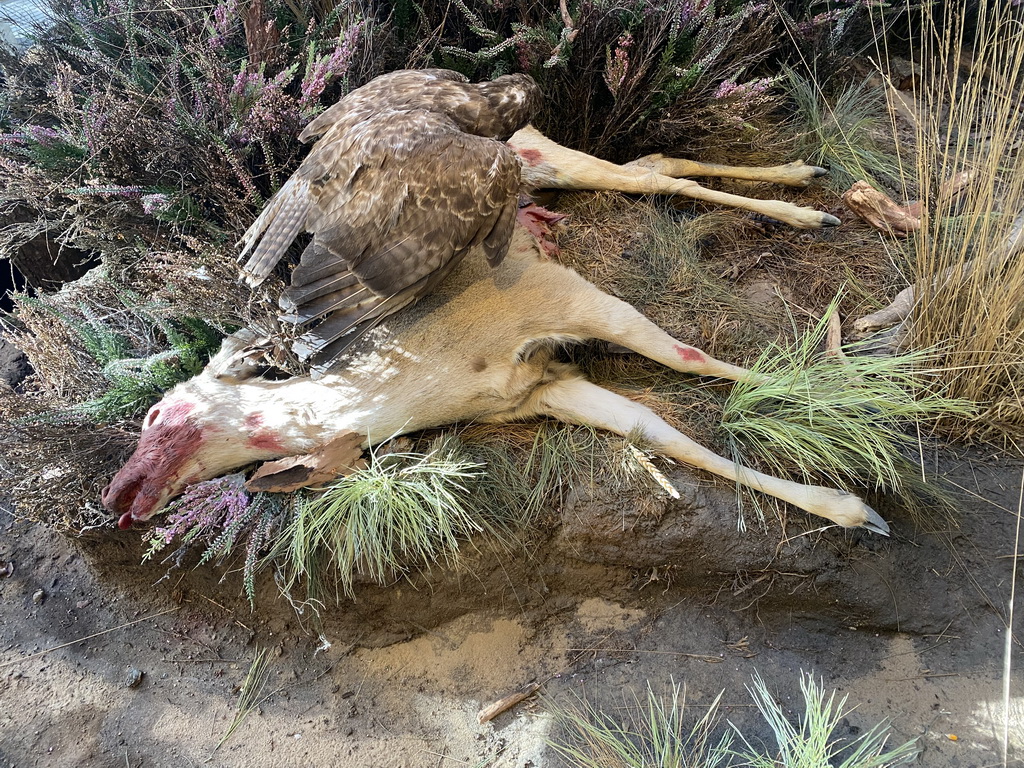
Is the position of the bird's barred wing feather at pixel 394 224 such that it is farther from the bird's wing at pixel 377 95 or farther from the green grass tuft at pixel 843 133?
the green grass tuft at pixel 843 133

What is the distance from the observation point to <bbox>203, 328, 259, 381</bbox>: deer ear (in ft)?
8.27

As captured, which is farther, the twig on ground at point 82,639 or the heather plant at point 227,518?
the twig on ground at point 82,639

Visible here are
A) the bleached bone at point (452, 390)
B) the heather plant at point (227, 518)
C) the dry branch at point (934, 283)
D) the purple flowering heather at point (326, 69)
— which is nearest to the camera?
the bleached bone at point (452, 390)

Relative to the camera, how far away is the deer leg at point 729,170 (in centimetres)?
324

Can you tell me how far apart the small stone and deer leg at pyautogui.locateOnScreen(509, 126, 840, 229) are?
2.48 metres

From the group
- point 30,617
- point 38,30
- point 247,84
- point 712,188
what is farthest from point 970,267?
point 38,30

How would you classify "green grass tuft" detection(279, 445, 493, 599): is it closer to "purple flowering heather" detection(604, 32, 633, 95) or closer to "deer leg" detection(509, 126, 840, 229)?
"deer leg" detection(509, 126, 840, 229)

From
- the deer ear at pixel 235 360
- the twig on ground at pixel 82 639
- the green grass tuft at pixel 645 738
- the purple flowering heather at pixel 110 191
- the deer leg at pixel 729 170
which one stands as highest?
the purple flowering heather at pixel 110 191

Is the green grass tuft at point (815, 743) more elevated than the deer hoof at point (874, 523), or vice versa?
the deer hoof at point (874, 523)

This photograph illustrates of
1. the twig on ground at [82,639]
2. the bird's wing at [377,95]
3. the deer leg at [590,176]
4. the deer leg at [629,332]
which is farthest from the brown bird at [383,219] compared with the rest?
the twig on ground at [82,639]

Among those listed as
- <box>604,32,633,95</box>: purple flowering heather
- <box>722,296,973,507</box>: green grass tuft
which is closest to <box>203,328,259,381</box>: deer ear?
<box>722,296,973,507</box>: green grass tuft

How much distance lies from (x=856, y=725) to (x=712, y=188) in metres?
2.31

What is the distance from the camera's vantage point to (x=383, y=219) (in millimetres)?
2248

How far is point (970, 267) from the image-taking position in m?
2.58
